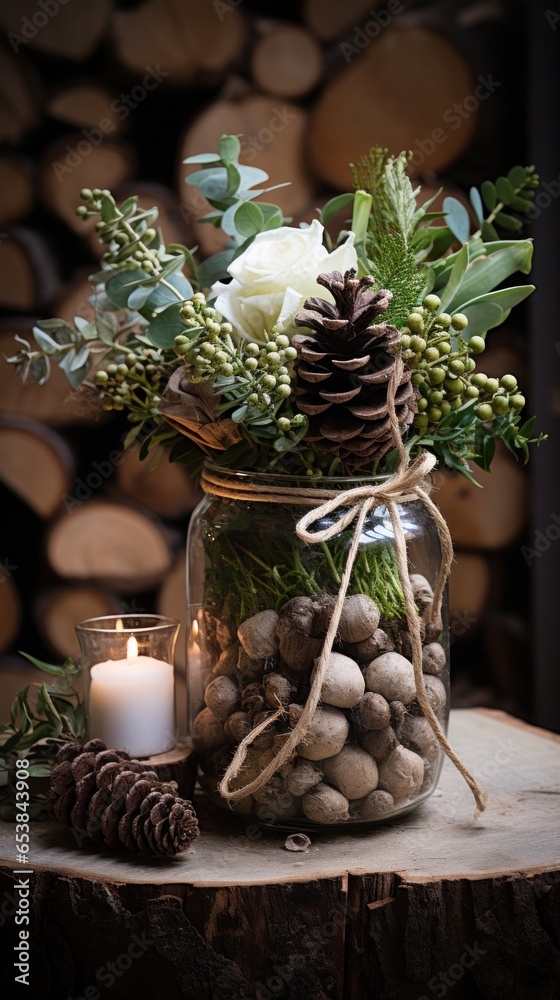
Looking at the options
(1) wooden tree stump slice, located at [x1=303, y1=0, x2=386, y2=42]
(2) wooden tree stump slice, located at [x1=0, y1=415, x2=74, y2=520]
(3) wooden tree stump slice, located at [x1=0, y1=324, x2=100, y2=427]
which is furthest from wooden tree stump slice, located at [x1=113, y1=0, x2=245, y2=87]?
(2) wooden tree stump slice, located at [x1=0, y1=415, x2=74, y2=520]

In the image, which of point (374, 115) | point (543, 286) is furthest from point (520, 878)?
point (374, 115)

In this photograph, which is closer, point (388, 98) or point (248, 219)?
point (248, 219)

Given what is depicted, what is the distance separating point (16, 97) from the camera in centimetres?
150

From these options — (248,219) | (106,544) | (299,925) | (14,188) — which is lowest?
(299,925)

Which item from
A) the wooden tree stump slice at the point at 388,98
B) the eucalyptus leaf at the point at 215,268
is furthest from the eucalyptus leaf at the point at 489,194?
the wooden tree stump slice at the point at 388,98

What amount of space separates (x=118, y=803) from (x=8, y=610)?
0.83 metres

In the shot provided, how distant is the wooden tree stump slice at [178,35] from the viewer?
1.50 m

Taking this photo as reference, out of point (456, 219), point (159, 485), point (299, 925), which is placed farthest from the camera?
point (159, 485)

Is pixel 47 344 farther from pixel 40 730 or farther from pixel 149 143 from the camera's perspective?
pixel 149 143

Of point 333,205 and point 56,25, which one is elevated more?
point 56,25

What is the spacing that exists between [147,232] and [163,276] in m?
0.06

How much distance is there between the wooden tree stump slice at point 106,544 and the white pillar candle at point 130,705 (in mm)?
660

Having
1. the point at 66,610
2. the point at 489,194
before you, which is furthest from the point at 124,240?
the point at 66,610

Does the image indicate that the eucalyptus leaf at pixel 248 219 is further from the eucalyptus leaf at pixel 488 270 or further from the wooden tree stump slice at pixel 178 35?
the wooden tree stump slice at pixel 178 35
